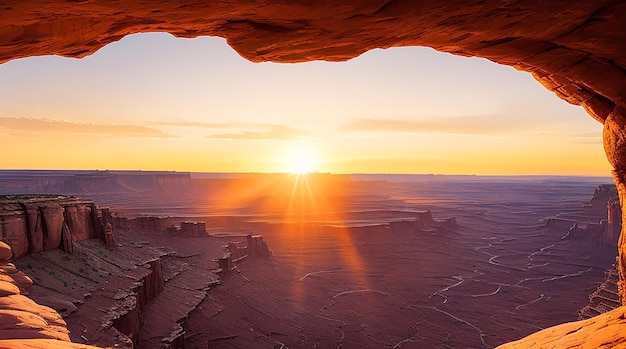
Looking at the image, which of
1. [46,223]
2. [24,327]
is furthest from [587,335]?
[46,223]

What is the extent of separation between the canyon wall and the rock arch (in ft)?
91.4

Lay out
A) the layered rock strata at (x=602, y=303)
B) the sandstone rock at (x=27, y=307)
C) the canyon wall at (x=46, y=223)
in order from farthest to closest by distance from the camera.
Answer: the layered rock strata at (x=602, y=303)
the canyon wall at (x=46, y=223)
the sandstone rock at (x=27, y=307)

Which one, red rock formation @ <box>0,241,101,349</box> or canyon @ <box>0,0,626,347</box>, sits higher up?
canyon @ <box>0,0,626,347</box>

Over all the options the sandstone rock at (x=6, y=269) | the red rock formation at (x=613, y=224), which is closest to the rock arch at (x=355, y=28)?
the sandstone rock at (x=6, y=269)

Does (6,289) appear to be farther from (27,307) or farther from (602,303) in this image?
(602,303)

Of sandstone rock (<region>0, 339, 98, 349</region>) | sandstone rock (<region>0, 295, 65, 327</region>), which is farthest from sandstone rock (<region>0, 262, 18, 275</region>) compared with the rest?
sandstone rock (<region>0, 339, 98, 349</region>)

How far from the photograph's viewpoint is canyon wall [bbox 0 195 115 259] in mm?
29859

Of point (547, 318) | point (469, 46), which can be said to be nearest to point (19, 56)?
point (469, 46)

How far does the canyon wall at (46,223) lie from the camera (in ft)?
98.0

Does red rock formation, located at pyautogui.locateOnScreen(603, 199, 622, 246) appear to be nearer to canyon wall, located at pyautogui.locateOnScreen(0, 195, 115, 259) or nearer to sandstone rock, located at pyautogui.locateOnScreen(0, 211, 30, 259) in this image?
canyon wall, located at pyautogui.locateOnScreen(0, 195, 115, 259)

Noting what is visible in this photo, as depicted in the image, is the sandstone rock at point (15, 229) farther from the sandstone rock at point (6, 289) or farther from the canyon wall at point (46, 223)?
the sandstone rock at point (6, 289)

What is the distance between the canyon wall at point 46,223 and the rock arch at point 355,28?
27.9 metres

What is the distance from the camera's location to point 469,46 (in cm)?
856

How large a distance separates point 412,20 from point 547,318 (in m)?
48.0
